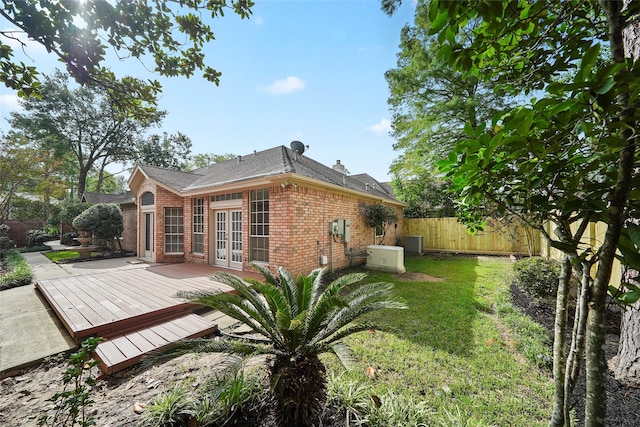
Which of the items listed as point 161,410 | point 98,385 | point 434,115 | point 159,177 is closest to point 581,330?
point 161,410

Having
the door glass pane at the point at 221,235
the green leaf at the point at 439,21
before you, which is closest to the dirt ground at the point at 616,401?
the green leaf at the point at 439,21

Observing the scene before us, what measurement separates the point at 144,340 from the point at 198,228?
612 centimetres

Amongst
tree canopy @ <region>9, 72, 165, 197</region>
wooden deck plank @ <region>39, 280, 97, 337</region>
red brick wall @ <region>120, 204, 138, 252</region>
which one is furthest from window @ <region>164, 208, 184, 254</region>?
tree canopy @ <region>9, 72, 165, 197</region>

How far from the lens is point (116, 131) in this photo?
75.9ft

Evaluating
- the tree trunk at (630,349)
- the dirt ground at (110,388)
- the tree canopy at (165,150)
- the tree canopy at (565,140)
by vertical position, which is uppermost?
the tree canopy at (165,150)

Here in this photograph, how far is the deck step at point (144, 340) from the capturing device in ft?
10.5

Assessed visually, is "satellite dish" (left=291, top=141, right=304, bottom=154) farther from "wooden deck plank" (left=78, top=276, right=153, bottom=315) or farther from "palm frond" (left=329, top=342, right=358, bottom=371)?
"palm frond" (left=329, top=342, right=358, bottom=371)

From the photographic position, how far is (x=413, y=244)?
13125 millimetres

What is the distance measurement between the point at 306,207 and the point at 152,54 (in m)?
4.58

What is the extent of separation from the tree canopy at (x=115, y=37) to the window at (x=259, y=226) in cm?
408

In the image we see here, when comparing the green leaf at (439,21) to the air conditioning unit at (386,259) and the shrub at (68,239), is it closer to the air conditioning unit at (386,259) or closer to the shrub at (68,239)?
the air conditioning unit at (386,259)

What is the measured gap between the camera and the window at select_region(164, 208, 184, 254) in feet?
32.8

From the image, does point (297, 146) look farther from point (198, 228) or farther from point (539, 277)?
point (539, 277)

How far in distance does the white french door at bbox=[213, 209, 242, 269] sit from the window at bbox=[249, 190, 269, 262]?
0.76 meters
